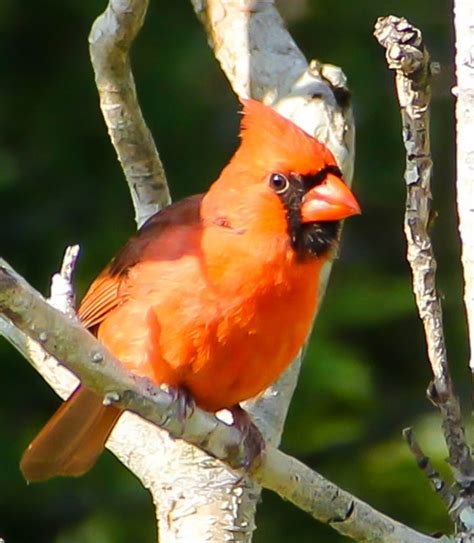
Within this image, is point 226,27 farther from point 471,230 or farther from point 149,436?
point 471,230

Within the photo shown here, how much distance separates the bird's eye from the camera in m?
3.00

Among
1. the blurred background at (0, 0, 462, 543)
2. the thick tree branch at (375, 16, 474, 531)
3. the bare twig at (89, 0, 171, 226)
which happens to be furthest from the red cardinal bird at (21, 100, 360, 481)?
the blurred background at (0, 0, 462, 543)

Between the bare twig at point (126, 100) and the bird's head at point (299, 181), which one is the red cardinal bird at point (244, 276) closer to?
the bird's head at point (299, 181)

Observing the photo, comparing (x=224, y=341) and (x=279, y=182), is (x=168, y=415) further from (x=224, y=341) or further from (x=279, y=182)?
(x=279, y=182)

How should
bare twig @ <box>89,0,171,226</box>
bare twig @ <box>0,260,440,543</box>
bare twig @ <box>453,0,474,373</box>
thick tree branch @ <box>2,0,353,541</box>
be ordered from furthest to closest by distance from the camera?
bare twig @ <box>89,0,171,226</box>, thick tree branch @ <box>2,0,353,541</box>, bare twig @ <box>453,0,474,373</box>, bare twig @ <box>0,260,440,543</box>

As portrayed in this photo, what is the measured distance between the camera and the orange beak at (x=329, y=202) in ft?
9.61

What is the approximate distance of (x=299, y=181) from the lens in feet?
9.80

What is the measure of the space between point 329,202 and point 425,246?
47 cm

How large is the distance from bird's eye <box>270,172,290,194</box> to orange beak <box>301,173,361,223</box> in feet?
0.16

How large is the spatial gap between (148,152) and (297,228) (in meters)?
0.54

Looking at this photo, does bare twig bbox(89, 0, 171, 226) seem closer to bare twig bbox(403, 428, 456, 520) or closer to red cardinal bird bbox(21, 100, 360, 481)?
red cardinal bird bbox(21, 100, 360, 481)

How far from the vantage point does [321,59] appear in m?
4.71

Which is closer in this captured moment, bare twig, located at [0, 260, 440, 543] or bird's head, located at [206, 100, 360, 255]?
bare twig, located at [0, 260, 440, 543]

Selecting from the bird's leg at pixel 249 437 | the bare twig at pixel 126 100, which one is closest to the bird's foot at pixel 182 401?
the bird's leg at pixel 249 437
